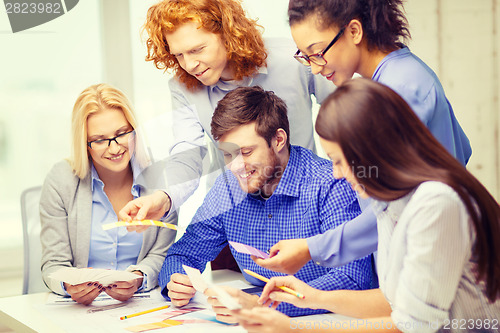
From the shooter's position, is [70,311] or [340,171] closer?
[340,171]

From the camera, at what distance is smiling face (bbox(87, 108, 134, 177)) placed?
1795 mm

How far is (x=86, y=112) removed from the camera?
1.79m

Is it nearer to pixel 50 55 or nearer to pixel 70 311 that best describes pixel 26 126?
pixel 50 55

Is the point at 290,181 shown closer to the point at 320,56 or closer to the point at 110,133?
the point at 320,56

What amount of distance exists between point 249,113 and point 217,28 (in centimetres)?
30

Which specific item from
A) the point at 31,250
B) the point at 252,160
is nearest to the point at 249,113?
the point at 252,160

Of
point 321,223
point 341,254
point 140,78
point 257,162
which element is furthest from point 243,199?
point 140,78

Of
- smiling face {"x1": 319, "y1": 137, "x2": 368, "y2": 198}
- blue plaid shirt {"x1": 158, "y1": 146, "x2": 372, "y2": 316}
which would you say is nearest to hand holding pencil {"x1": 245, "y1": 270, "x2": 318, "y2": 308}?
blue plaid shirt {"x1": 158, "y1": 146, "x2": 372, "y2": 316}

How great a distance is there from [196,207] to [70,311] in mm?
484

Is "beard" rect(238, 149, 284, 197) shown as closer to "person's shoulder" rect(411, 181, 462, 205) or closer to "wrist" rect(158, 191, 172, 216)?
"wrist" rect(158, 191, 172, 216)

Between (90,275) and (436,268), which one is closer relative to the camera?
(436,268)

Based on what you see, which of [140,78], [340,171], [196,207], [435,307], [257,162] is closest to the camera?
[435,307]

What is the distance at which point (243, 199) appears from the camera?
171 cm

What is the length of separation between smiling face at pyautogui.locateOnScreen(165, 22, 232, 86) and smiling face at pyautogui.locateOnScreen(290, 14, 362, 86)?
1.45 feet
